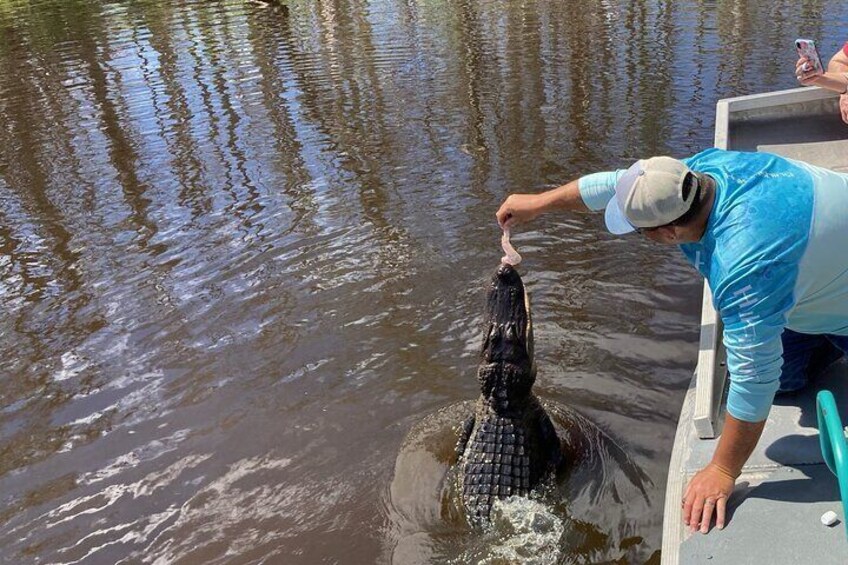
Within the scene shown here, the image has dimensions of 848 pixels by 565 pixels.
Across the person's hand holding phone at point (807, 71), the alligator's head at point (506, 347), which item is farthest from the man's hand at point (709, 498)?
the person's hand holding phone at point (807, 71)

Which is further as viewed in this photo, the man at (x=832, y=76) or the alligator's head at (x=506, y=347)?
the man at (x=832, y=76)

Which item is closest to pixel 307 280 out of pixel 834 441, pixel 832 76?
pixel 832 76

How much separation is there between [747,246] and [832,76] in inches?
148

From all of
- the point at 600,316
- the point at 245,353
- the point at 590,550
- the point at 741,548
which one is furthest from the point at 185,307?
the point at 741,548

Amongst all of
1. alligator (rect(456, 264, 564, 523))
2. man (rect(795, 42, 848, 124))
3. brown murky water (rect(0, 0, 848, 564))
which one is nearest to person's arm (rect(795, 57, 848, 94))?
man (rect(795, 42, 848, 124))

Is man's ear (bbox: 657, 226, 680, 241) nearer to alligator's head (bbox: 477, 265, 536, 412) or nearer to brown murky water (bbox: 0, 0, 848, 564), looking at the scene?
alligator's head (bbox: 477, 265, 536, 412)

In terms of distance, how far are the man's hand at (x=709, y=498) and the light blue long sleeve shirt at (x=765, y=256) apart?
0.26 meters

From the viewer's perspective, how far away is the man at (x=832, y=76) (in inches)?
187

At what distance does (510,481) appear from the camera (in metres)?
3.50

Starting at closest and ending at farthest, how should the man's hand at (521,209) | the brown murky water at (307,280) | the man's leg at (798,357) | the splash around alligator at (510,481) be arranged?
the man's leg at (798,357) → the man's hand at (521,209) → the splash around alligator at (510,481) → the brown murky water at (307,280)

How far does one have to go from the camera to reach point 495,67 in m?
11.3

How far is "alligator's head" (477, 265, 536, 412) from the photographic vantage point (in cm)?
368

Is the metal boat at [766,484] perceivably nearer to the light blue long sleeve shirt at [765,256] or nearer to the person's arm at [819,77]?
the light blue long sleeve shirt at [765,256]

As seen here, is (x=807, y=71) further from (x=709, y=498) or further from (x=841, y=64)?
(x=709, y=498)
